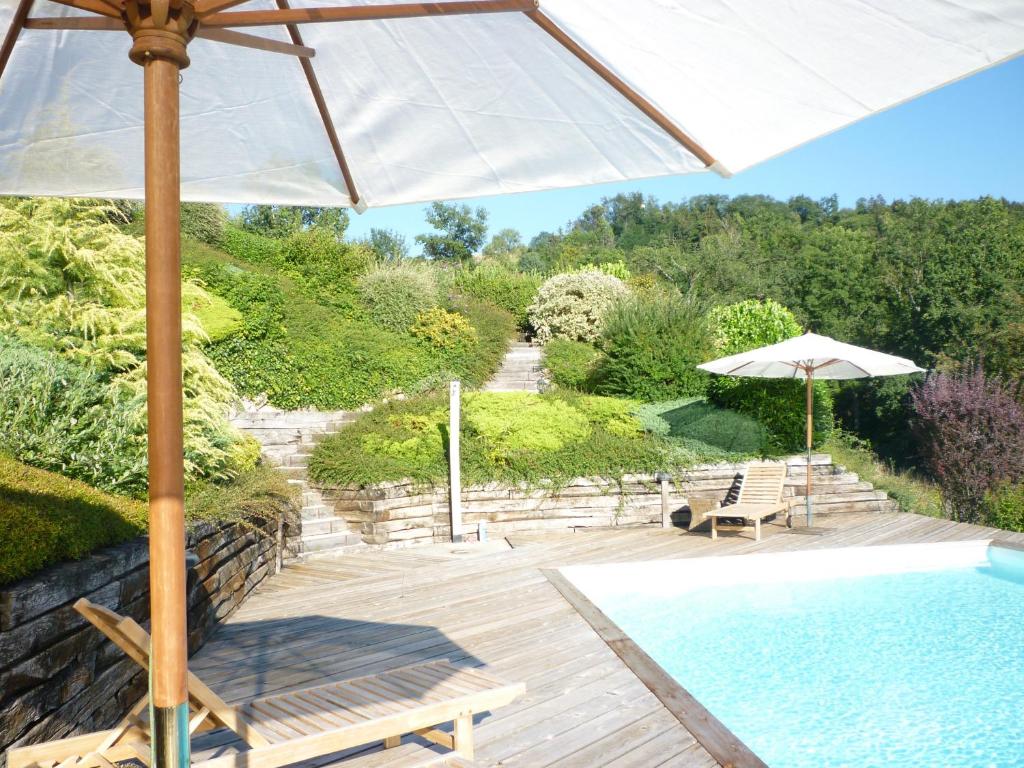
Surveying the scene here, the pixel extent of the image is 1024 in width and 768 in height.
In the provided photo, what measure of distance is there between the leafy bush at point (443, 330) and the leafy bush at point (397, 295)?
25 centimetres

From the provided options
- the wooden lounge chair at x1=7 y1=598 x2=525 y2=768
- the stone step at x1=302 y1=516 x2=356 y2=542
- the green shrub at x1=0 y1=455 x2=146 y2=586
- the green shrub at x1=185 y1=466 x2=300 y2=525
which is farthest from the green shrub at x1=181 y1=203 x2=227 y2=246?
the wooden lounge chair at x1=7 y1=598 x2=525 y2=768

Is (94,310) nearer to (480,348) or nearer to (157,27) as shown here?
(157,27)

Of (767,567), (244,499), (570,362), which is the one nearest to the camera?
(244,499)

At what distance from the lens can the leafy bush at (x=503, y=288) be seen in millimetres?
18433

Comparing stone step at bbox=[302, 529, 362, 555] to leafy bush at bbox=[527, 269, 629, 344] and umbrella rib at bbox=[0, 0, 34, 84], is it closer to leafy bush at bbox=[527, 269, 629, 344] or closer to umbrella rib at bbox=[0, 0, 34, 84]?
umbrella rib at bbox=[0, 0, 34, 84]

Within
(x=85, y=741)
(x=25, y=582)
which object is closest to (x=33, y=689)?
(x=25, y=582)

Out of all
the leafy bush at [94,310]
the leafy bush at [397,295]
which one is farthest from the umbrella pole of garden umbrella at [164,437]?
the leafy bush at [397,295]

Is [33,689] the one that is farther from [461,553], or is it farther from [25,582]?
[461,553]

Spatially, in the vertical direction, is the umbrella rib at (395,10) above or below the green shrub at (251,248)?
below

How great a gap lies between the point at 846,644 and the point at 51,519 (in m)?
5.44

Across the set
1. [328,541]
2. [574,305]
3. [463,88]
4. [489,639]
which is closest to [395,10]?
[463,88]

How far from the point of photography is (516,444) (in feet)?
32.0

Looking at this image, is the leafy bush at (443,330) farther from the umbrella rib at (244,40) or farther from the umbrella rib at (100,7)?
the umbrella rib at (100,7)

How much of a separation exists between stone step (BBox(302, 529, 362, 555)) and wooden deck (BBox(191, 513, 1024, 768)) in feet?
1.24
